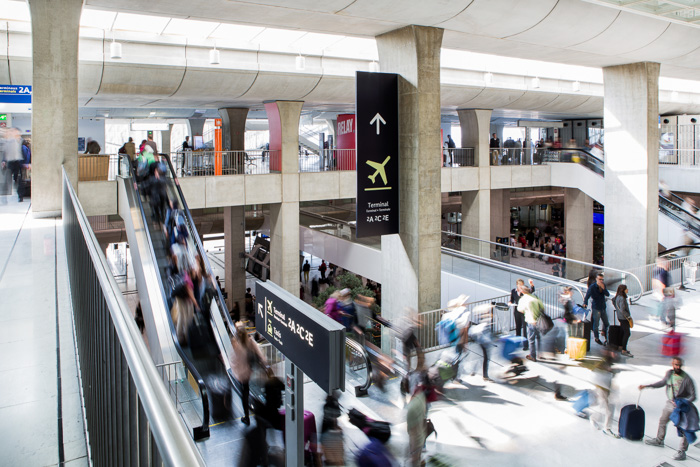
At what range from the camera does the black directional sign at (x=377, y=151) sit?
12312 millimetres

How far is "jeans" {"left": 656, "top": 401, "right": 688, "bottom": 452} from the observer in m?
6.83

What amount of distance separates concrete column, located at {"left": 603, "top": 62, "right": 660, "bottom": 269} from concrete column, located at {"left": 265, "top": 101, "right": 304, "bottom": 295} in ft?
38.8

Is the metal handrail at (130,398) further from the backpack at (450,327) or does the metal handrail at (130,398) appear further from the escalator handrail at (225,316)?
the backpack at (450,327)

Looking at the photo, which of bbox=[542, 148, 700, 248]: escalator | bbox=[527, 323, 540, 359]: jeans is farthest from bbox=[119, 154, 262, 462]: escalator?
bbox=[542, 148, 700, 248]: escalator

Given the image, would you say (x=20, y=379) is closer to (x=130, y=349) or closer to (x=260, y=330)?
(x=260, y=330)

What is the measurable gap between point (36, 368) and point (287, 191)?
20.2 m

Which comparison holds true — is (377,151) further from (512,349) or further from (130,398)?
(130,398)

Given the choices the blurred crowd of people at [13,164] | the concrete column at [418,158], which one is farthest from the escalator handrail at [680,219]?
the blurred crowd of people at [13,164]

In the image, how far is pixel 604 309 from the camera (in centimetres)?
1085

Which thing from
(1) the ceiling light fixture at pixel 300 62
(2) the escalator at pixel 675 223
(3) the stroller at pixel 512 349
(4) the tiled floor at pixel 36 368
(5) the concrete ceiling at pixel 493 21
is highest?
(1) the ceiling light fixture at pixel 300 62

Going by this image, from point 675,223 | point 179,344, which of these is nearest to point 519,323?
point 179,344

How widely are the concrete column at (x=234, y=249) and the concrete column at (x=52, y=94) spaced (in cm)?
1931

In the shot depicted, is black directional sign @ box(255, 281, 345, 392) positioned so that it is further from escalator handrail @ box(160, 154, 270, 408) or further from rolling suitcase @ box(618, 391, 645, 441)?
rolling suitcase @ box(618, 391, 645, 441)

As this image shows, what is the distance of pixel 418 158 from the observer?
501 inches
